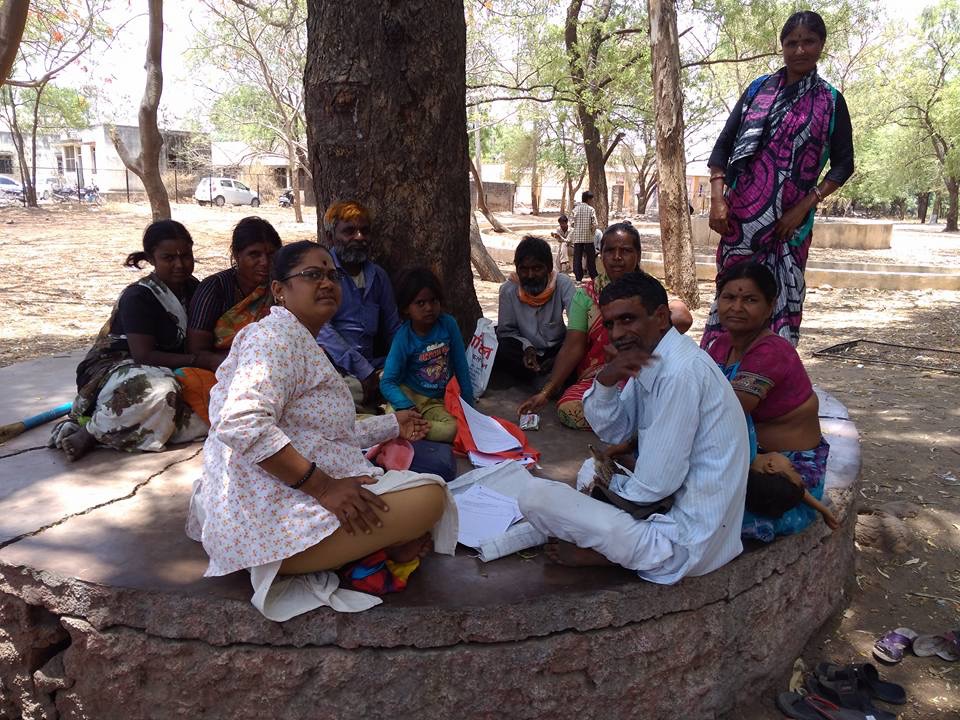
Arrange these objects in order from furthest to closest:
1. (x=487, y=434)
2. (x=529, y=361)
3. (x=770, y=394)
A: 1. (x=529, y=361)
2. (x=487, y=434)
3. (x=770, y=394)

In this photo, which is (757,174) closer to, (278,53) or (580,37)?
(580,37)

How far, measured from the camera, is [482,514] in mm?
2588

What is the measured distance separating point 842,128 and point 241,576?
322 centimetres

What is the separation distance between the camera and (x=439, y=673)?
6.63 feet

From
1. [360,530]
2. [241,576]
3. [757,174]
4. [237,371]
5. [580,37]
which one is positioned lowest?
[241,576]

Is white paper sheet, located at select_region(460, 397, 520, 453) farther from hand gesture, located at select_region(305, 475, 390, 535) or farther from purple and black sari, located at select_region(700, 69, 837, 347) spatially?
hand gesture, located at select_region(305, 475, 390, 535)

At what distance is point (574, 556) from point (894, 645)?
142 centimetres

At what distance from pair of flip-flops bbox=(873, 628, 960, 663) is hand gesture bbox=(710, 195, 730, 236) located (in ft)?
6.34

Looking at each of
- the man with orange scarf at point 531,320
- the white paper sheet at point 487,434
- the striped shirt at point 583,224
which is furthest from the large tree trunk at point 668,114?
the white paper sheet at point 487,434

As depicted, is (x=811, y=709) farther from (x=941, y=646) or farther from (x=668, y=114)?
(x=668, y=114)

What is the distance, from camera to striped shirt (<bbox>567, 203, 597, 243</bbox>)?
12041 mm

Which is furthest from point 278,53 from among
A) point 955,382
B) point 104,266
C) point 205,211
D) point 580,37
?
point 955,382

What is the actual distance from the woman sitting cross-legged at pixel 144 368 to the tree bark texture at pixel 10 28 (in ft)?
9.47

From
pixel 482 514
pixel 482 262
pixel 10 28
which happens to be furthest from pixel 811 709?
pixel 482 262
